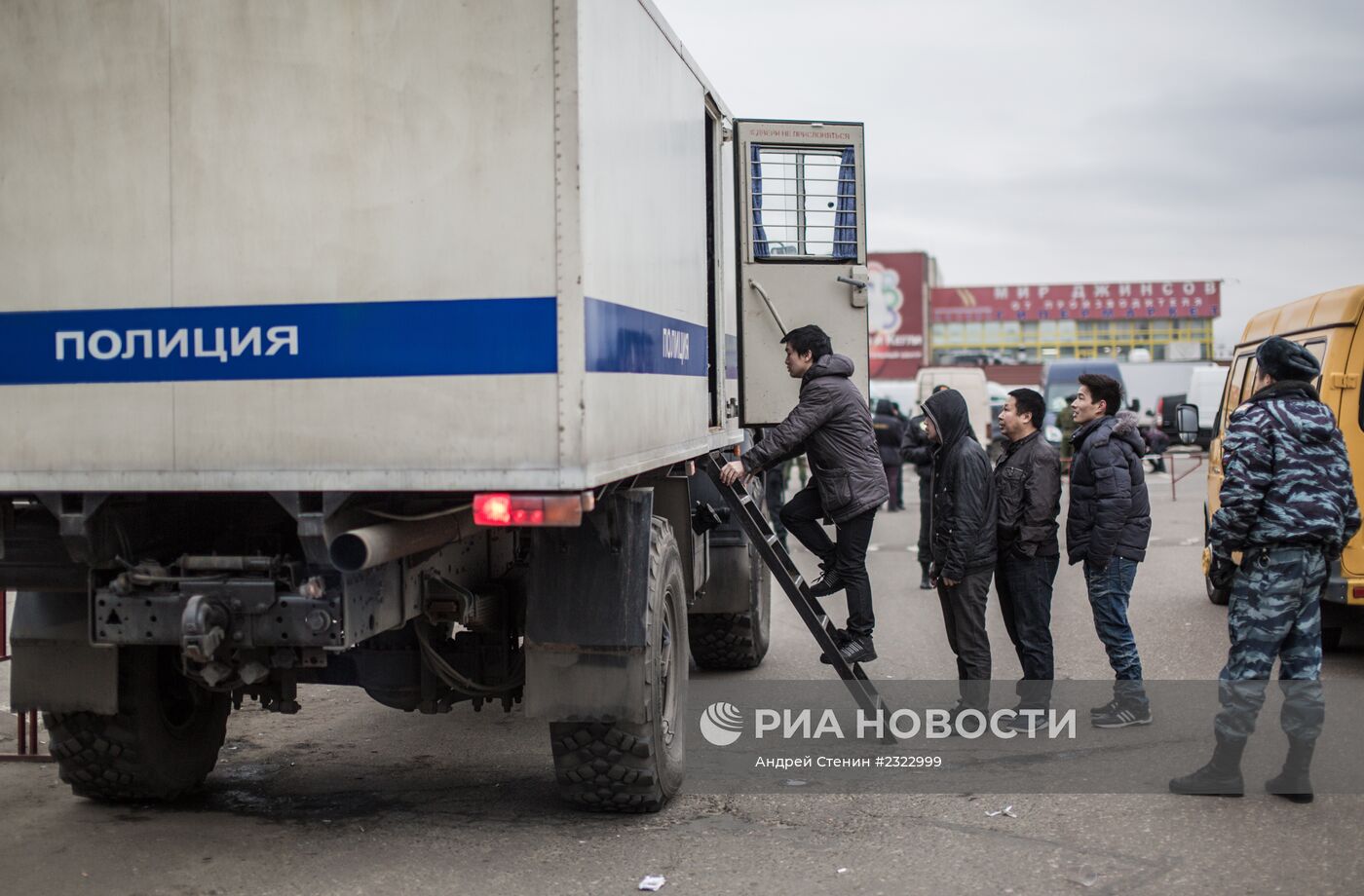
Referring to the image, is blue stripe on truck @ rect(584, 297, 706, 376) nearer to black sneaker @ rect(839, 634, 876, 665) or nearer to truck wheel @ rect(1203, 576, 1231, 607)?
black sneaker @ rect(839, 634, 876, 665)

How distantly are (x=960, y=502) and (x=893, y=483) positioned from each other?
14.9 meters

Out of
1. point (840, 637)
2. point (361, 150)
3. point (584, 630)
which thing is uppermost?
point (361, 150)

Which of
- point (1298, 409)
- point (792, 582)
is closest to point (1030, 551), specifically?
point (792, 582)

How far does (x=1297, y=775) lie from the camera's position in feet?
20.2

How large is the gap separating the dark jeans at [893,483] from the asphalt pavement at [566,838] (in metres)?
14.0

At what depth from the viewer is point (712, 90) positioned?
8125 mm

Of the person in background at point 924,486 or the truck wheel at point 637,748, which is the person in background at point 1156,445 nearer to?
the person in background at point 924,486

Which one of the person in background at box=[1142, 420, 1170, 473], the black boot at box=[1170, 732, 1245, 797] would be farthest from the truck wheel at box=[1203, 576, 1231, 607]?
Answer: the person in background at box=[1142, 420, 1170, 473]

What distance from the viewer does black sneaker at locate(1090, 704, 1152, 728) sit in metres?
7.73

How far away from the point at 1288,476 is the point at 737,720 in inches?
125

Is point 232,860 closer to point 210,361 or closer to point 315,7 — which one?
point 210,361

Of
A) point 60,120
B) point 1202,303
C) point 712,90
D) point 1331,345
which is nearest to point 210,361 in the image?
point 60,120

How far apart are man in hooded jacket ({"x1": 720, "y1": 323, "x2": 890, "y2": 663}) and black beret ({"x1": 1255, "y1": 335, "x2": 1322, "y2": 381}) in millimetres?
2073

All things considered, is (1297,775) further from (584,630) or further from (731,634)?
(731,634)
